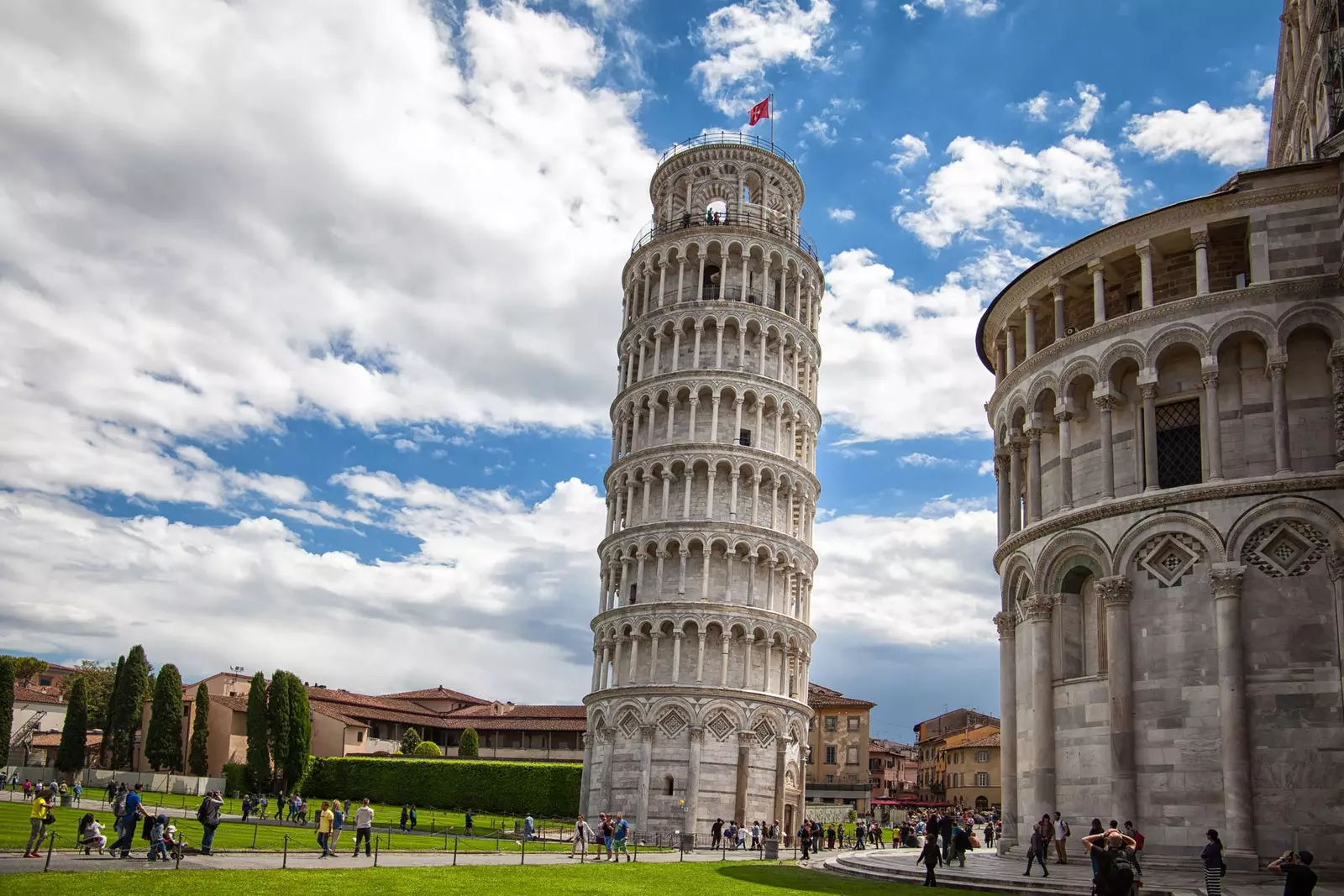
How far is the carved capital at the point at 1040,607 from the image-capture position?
31.0 m

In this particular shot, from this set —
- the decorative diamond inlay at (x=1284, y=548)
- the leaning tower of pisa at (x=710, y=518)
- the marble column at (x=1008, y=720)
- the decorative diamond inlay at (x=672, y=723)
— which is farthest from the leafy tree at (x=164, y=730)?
the decorative diamond inlay at (x=1284, y=548)

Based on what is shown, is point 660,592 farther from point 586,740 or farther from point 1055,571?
point 1055,571

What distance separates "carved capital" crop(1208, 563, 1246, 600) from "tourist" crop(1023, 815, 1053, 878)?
6.50m

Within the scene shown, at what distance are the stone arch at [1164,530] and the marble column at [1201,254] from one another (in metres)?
5.45

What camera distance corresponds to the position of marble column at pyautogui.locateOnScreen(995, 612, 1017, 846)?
3238 cm

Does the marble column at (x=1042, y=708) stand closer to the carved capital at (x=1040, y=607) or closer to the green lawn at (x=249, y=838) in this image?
the carved capital at (x=1040, y=607)

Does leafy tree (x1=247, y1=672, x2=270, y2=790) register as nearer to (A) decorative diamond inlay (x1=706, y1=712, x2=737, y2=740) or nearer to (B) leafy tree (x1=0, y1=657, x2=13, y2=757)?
(B) leafy tree (x1=0, y1=657, x2=13, y2=757)

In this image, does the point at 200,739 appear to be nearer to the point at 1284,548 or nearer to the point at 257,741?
the point at 257,741

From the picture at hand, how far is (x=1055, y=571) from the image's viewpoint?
31188 mm

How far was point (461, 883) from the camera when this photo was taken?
25.8m

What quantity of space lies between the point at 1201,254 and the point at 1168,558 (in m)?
7.41

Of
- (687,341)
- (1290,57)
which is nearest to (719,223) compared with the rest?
(687,341)

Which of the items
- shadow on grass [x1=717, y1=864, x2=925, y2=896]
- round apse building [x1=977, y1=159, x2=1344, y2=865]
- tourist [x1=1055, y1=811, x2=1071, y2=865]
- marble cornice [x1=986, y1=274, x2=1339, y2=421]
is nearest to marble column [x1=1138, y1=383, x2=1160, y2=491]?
round apse building [x1=977, y1=159, x2=1344, y2=865]

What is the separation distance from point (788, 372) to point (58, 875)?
49240mm
